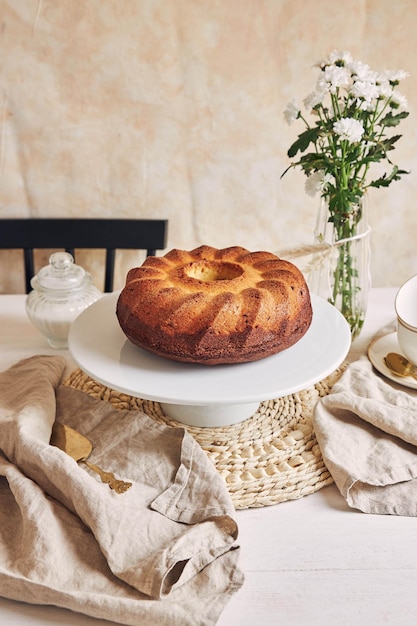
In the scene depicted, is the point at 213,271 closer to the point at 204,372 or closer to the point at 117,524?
the point at 204,372

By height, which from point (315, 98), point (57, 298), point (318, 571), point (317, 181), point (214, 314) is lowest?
point (318, 571)

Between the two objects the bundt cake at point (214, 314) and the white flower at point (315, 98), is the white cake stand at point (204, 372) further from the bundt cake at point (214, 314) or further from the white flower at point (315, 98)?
the white flower at point (315, 98)

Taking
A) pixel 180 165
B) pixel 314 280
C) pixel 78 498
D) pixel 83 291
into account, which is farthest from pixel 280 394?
pixel 180 165

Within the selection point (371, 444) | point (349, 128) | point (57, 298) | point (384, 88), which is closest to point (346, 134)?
point (349, 128)

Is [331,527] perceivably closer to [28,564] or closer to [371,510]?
[371,510]

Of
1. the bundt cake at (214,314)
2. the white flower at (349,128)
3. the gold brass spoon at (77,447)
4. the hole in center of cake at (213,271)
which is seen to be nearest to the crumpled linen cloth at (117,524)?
the gold brass spoon at (77,447)

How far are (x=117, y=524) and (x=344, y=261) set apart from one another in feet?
2.21

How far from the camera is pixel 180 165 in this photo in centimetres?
172

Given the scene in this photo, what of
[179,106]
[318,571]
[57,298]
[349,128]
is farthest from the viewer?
[179,106]

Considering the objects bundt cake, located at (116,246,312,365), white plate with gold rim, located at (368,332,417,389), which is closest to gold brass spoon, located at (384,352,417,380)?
white plate with gold rim, located at (368,332,417,389)

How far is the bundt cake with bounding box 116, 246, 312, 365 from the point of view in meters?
0.99

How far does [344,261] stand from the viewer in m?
1.28

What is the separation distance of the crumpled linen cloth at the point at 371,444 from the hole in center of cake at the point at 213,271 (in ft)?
0.84

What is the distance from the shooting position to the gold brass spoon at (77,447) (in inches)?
36.4
